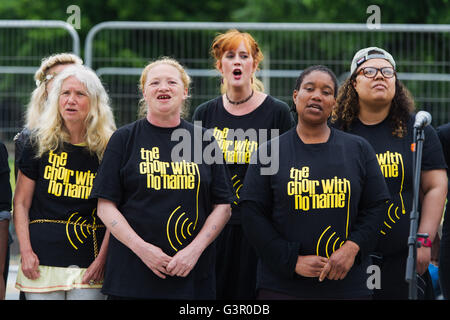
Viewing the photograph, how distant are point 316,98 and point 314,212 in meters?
0.65

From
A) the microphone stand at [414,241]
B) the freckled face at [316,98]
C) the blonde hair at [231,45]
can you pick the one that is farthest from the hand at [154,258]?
the blonde hair at [231,45]

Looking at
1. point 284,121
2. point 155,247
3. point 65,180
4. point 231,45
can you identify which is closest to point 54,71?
point 65,180

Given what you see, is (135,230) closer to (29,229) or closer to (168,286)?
(168,286)

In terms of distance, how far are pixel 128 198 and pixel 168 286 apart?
552 millimetres

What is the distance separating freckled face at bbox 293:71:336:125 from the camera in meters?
4.18

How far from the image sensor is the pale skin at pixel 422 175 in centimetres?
464

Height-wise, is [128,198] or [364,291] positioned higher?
[128,198]

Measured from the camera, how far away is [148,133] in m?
4.32

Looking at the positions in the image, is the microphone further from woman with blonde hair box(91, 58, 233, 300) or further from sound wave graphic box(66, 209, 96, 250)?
sound wave graphic box(66, 209, 96, 250)

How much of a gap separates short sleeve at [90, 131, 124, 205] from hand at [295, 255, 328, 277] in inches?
43.1

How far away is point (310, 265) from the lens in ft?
13.1

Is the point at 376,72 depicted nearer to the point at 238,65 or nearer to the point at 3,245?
the point at 238,65

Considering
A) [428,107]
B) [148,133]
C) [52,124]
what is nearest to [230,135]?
[148,133]
